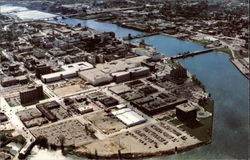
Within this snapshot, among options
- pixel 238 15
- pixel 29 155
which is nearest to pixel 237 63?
pixel 29 155

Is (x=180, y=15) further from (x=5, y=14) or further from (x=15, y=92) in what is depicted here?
(x=15, y=92)

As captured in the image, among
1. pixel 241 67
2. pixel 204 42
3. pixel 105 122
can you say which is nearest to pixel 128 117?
pixel 105 122

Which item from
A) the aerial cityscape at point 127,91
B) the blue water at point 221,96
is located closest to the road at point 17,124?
the aerial cityscape at point 127,91

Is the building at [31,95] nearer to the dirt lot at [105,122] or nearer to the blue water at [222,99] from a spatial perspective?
the dirt lot at [105,122]

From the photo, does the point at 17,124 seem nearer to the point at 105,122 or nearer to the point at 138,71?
the point at 105,122

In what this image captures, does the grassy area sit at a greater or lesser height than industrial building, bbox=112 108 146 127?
greater

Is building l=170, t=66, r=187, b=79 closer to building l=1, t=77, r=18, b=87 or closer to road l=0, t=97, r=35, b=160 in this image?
road l=0, t=97, r=35, b=160

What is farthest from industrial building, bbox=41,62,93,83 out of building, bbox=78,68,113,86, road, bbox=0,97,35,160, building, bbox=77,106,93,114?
building, bbox=77,106,93,114
